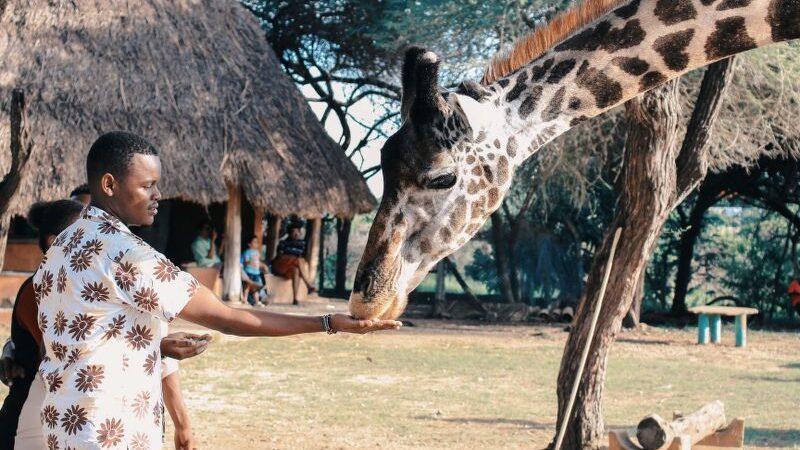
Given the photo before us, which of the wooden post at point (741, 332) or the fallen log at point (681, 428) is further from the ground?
the wooden post at point (741, 332)

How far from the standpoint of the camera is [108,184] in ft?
9.63

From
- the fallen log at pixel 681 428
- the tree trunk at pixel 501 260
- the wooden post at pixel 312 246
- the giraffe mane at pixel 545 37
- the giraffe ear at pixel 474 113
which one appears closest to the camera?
the giraffe ear at pixel 474 113

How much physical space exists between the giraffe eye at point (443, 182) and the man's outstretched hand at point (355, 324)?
50cm

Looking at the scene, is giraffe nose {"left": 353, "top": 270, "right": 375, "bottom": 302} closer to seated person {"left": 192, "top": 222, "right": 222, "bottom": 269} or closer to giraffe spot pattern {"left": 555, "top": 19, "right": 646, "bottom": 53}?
giraffe spot pattern {"left": 555, "top": 19, "right": 646, "bottom": 53}

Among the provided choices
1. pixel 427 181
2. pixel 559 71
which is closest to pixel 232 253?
pixel 559 71

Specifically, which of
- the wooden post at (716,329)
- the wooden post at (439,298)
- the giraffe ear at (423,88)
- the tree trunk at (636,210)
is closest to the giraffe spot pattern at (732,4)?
the giraffe ear at (423,88)

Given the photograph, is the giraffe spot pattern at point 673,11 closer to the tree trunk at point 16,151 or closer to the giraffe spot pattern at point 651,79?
the giraffe spot pattern at point 651,79

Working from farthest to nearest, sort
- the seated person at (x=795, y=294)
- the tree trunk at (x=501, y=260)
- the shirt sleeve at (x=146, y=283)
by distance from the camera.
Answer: the tree trunk at (x=501, y=260)
the seated person at (x=795, y=294)
the shirt sleeve at (x=146, y=283)

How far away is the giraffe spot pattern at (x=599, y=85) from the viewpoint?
361cm

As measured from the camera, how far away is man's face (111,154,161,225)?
2939mm

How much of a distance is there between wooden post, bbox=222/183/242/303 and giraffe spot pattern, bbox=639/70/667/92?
1279cm

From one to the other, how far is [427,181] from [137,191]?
0.94 m

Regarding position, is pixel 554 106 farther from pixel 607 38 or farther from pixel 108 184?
pixel 108 184

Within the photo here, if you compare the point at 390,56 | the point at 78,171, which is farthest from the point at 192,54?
the point at 390,56
